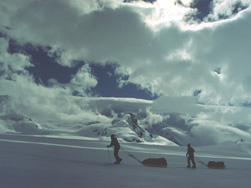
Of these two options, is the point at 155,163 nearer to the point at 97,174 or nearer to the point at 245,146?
the point at 97,174

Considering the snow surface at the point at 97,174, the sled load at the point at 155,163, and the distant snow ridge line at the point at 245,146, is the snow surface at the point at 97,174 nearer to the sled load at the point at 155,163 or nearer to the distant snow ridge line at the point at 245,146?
the sled load at the point at 155,163

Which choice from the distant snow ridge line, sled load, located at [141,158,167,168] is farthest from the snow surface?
the distant snow ridge line

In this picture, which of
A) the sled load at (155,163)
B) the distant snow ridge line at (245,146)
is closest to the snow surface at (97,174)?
the sled load at (155,163)

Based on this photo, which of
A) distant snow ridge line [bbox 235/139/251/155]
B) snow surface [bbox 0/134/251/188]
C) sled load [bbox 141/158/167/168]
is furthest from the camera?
distant snow ridge line [bbox 235/139/251/155]

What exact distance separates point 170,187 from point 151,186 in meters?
0.79

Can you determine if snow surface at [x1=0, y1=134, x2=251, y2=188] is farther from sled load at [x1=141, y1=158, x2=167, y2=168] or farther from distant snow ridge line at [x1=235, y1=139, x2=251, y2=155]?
distant snow ridge line at [x1=235, y1=139, x2=251, y2=155]

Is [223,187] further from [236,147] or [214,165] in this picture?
[236,147]

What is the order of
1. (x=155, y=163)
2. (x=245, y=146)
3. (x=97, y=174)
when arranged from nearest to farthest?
(x=97, y=174)
(x=155, y=163)
(x=245, y=146)

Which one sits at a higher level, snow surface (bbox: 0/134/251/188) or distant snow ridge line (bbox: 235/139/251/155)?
snow surface (bbox: 0/134/251/188)

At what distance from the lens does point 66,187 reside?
8.70 m

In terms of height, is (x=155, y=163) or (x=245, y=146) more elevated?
(x=155, y=163)

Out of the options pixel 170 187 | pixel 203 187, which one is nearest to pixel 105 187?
pixel 170 187

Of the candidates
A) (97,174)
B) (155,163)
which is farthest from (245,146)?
(97,174)

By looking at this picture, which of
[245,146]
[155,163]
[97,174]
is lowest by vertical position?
[245,146]
